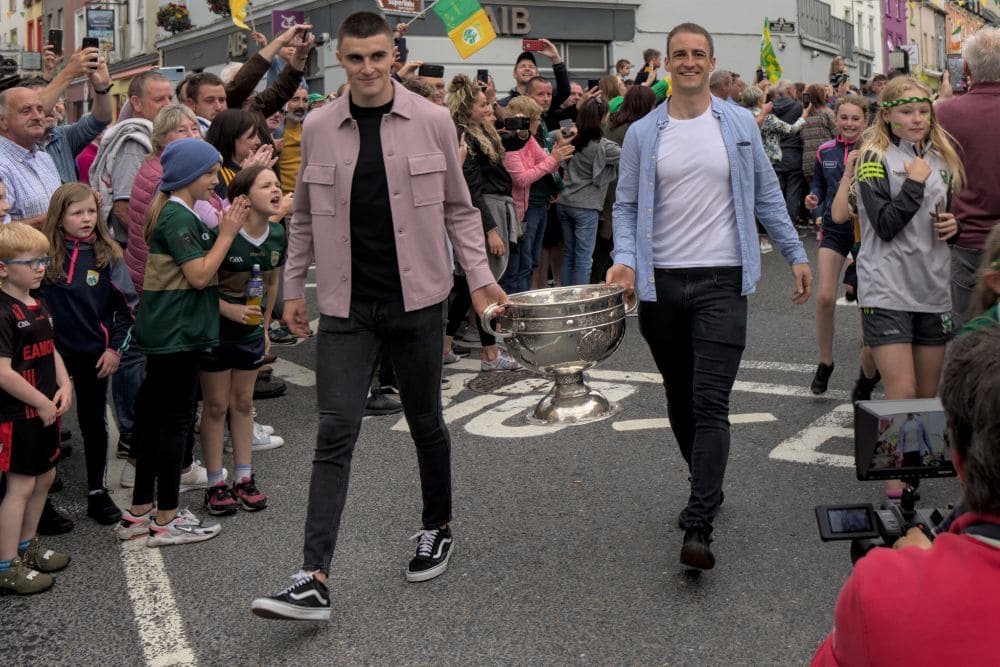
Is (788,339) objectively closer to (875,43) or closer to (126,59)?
(126,59)

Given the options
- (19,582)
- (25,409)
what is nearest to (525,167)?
(25,409)

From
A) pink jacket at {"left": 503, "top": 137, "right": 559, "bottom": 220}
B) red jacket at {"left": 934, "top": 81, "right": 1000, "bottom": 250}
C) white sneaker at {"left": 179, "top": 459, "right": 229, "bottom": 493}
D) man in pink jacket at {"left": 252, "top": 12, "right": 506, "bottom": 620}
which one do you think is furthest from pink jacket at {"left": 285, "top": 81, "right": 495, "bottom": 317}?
pink jacket at {"left": 503, "top": 137, "right": 559, "bottom": 220}

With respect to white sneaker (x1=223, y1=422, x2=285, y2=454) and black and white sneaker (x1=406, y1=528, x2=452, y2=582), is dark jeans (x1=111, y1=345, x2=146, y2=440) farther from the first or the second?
black and white sneaker (x1=406, y1=528, x2=452, y2=582)

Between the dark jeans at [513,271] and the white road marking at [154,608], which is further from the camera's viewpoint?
the dark jeans at [513,271]

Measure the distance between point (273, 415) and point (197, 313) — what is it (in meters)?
2.53

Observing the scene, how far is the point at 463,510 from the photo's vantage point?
5.54 metres

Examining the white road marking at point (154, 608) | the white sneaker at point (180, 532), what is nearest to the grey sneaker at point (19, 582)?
the white road marking at point (154, 608)

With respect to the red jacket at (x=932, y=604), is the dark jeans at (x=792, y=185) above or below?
above

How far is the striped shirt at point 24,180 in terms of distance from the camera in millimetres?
6340

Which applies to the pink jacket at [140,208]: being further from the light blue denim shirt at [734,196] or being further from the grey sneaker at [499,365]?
the grey sneaker at [499,365]

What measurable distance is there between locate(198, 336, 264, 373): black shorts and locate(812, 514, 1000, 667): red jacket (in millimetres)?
4118

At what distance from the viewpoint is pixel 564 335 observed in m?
4.25

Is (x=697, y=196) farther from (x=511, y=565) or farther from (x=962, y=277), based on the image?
(x=511, y=565)

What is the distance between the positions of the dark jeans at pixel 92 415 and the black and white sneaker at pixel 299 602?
1903mm
